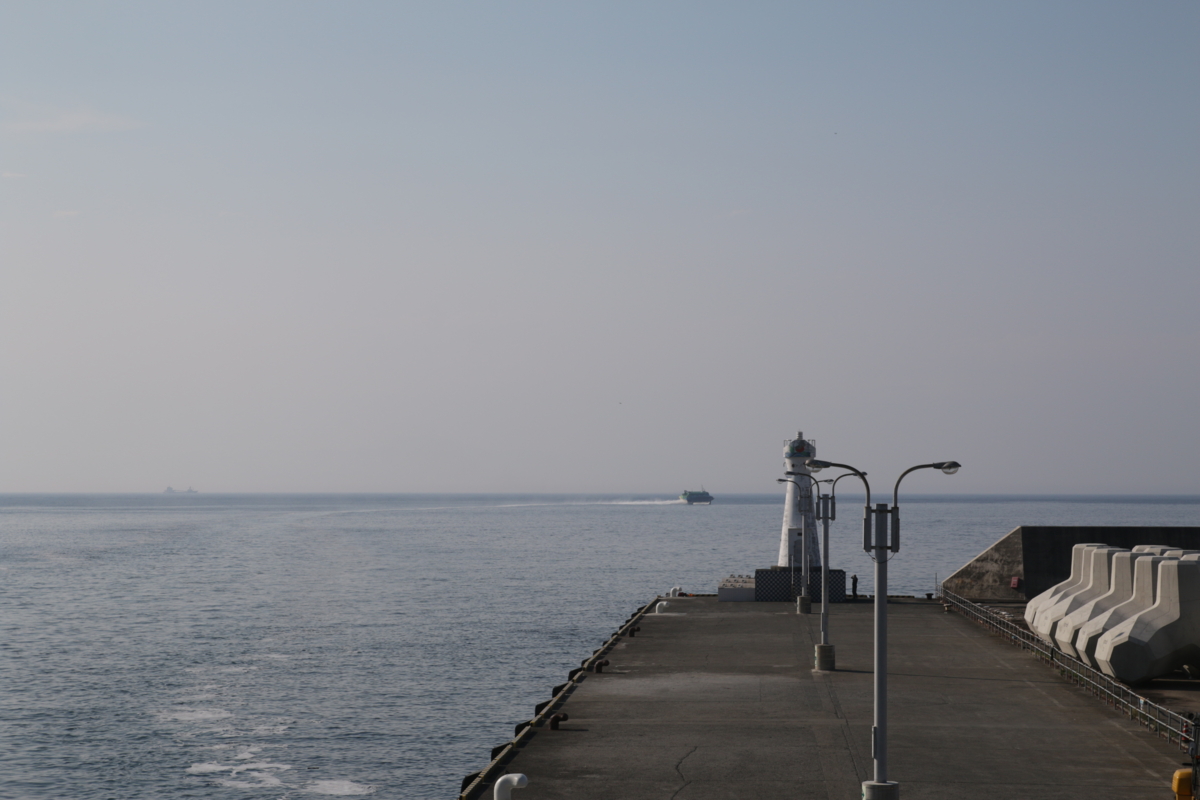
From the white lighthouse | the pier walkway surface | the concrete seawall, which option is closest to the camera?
the pier walkway surface

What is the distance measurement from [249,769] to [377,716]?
380 inches

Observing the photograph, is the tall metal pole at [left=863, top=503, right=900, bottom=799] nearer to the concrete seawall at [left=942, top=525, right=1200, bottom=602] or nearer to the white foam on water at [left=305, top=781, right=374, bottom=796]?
the white foam on water at [left=305, top=781, right=374, bottom=796]

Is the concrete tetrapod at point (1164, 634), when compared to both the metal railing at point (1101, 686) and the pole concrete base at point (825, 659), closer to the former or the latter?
the metal railing at point (1101, 686)

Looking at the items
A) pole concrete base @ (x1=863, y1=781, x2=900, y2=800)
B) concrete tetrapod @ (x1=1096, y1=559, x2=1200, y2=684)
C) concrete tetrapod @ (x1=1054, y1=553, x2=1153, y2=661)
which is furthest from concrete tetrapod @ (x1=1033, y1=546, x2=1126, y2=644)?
pole concrete base @ (x1=863, y1=781, x2=900, y2=800)

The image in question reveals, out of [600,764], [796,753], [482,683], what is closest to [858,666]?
[796,753]

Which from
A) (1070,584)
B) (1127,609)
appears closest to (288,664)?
(1070,584)

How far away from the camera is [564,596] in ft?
343

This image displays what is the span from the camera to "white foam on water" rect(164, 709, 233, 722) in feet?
165

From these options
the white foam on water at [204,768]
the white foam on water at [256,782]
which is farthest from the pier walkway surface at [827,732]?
the white foam on water at [204,768]

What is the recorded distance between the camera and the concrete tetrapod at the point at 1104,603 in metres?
41.7

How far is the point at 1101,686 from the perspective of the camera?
1471 inches

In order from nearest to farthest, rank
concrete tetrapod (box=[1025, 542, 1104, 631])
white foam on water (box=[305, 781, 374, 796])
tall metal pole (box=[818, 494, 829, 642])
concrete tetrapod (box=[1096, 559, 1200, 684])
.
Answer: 1. concrete tetrapod (box=[1096, 559, 1200, 684])
2. white foam on water (box=[305, 781, 374, 796])
3. tall metal pole (box=[818, 494, 829, 642])
4. concrete tetrapod (box=[1025, 542, 1104, 631])

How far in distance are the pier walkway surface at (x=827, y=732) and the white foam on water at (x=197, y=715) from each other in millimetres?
18396

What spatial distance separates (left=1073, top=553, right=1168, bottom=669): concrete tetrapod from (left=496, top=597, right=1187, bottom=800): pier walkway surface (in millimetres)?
1736
